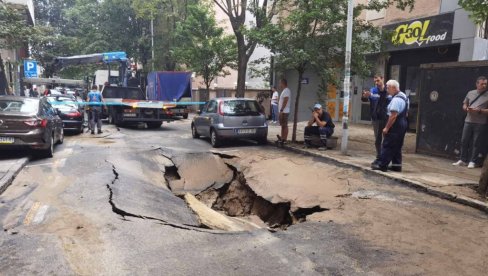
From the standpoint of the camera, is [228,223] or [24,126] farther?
[24,126]

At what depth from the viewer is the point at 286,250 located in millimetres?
4496

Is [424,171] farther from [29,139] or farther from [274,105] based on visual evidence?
[274,105]

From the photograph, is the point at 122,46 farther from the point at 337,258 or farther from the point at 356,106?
the point at 337,258

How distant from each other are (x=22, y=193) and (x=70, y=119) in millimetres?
8700

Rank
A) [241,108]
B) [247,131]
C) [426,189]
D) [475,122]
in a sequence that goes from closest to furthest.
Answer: [426,189] → [475,122] → [247,131] → [241,108]

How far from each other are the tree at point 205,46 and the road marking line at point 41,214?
19304 millimetres

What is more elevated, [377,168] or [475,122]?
[475,122]

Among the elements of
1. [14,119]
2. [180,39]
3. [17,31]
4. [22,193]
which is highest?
[180,39]

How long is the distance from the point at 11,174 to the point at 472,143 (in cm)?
920

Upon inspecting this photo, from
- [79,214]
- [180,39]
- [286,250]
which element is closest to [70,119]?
[79,214]

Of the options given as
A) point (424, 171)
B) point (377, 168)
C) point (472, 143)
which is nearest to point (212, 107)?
point (377, 168)

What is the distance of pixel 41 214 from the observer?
5.60 m

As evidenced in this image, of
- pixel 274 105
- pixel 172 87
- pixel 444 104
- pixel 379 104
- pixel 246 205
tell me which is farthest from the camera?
pixel 172 87

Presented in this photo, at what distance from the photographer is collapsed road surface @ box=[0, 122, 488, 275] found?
4.10 meters
